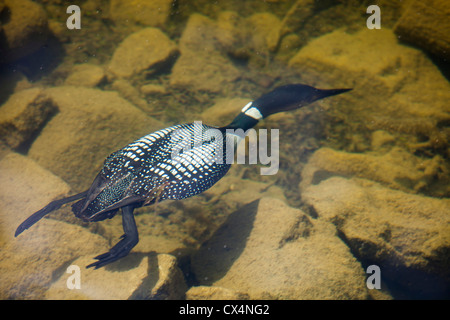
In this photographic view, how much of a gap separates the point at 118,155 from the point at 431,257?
3235mm

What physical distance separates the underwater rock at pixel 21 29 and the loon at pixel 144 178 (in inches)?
107

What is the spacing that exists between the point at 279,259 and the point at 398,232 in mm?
1220

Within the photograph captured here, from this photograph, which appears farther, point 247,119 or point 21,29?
point 21,29

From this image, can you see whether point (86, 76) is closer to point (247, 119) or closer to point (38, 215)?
point (38, 215)

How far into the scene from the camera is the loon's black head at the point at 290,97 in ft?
11.1

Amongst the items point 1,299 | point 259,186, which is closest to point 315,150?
point 259,186

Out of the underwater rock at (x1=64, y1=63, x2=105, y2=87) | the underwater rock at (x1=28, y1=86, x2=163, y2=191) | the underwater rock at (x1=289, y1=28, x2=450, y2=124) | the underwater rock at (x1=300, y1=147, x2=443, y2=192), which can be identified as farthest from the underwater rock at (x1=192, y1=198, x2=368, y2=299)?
the underwater rock at (x1=64, y1=63, x2=105, y2=87)

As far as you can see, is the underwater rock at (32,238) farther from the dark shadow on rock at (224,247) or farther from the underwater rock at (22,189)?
the dark shadow on rock at (224,247)

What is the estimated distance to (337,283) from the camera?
243 centimetres

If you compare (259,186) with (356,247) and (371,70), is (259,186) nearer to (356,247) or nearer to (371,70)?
(356,247)

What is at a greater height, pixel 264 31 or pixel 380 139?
pixel 264 31

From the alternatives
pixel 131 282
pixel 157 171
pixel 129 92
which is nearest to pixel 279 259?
pixel 131 282

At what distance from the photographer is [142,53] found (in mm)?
4254

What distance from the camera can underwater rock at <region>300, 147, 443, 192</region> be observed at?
10.8ft
